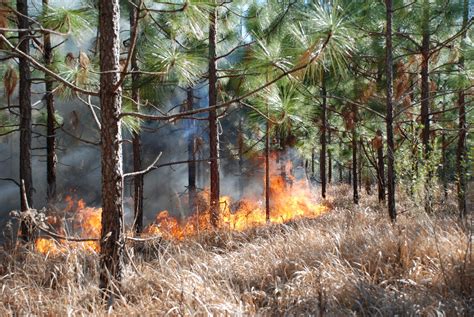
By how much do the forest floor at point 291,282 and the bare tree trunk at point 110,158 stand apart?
23cm

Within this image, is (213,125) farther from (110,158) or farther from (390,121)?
(110,158)

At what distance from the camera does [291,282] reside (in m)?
3.07

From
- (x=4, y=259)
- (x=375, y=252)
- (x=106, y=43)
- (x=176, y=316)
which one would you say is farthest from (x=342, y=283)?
(x=4, y=259)

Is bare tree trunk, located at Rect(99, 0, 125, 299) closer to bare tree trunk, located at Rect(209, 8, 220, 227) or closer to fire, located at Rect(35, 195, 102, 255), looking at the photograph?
fire, located at Rect(35, 195, 102, 255)

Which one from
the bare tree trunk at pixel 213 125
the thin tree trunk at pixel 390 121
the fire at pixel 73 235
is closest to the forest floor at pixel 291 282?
the fire at pixel 73 235

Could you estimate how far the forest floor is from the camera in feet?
8.23

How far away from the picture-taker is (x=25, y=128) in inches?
241

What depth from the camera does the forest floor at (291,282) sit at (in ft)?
8.23

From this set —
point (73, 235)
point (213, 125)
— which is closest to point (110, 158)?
point (73, 235)

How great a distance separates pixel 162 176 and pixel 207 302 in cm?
1457

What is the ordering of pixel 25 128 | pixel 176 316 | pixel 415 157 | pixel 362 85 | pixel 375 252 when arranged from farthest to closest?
1. pixel 362 85
2. pixel 25 128
3. pixel 415 157
4. pixel 375 252
5. pixel 176 316

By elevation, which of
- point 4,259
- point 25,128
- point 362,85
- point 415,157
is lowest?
point 4,259

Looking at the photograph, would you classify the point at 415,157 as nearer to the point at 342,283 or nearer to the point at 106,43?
the point at 342,283

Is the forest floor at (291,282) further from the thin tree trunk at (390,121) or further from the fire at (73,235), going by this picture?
the thin tree trunk at (390,121)
